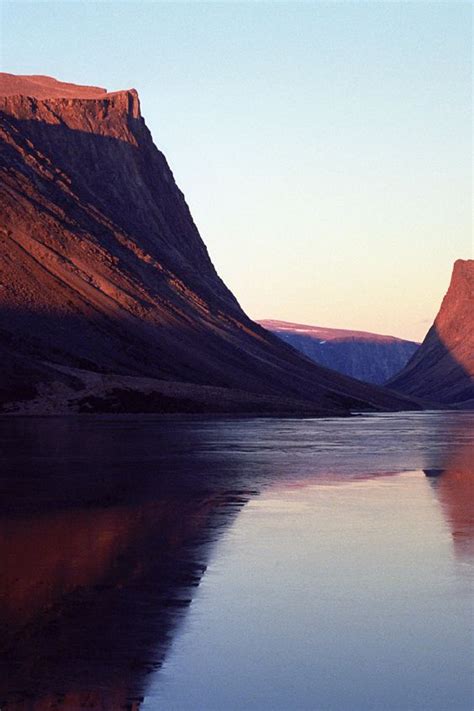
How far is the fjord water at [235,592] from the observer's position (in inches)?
352

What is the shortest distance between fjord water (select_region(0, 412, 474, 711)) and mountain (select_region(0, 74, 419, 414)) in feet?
178

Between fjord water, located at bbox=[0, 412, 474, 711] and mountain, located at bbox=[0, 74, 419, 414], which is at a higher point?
mountain, located at bbox=[0, 74, 419, 414]

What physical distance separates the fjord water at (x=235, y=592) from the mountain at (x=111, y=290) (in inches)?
2135

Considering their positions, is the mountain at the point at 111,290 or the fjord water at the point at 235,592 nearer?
the fjord water at the point at 235,592

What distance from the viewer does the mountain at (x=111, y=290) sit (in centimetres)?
8706

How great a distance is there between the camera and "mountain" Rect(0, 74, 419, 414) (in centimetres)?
8706

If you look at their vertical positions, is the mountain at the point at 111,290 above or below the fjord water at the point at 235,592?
above

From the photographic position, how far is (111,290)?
113 m

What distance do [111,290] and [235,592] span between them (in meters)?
101

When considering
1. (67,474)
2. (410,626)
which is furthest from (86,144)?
(410,626)

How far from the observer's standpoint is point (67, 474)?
2989cm

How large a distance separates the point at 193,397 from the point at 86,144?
2493 inches

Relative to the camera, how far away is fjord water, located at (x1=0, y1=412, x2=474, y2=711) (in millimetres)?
8953

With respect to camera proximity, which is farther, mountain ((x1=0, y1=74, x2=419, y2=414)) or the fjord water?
mountain ((x1=0, y1=74, x2=419, y2=414))
